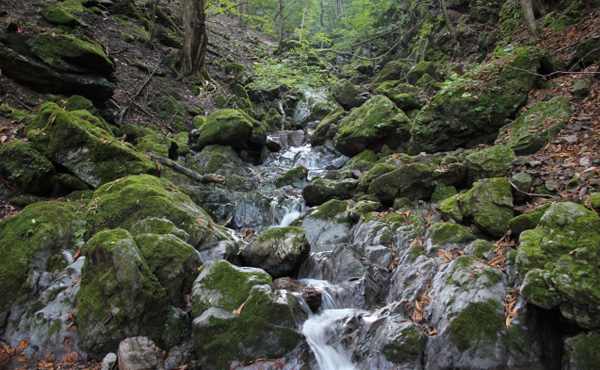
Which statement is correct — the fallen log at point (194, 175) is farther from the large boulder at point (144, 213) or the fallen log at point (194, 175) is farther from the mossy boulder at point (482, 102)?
the mossy boulder at point (482, 102)

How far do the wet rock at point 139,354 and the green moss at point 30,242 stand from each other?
177 centimetres

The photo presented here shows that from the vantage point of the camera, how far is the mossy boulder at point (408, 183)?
7.37m

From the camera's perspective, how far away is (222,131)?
12352 mm

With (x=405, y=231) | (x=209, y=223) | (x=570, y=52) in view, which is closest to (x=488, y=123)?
(x=570, y=52)

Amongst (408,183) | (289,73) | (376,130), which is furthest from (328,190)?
(289,73)

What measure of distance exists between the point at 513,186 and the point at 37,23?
46.5 feet

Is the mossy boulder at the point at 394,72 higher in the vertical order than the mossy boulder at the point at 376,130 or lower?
higher

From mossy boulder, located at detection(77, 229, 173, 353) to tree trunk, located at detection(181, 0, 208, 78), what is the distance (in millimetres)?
13477

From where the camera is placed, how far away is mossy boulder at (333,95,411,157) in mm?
11445

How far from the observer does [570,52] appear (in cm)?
879

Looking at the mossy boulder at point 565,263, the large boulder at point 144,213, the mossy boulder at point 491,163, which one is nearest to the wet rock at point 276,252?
the large boulder at point 144,213

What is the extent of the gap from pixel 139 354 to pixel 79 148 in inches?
187

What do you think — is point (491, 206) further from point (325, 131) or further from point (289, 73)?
point (289, 73)

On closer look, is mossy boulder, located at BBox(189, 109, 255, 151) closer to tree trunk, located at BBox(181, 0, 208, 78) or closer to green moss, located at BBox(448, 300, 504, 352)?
tree trunk, located at BBox(181, 0, 208, 78)
